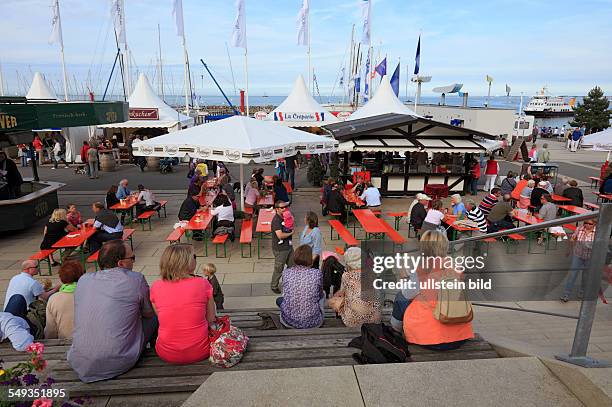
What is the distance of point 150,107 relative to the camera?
23859mm

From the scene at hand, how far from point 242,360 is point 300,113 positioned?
20.0 meters

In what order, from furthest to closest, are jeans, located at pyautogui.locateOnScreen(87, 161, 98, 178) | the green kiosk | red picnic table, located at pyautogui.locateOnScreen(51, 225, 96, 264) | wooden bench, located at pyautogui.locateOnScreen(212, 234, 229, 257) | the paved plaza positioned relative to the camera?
jeans, located at pyautogui.locateOnScreen(87, 161, 98, 178), the green kiosk, wooden bench, located at pyautogui.locateOnScreen(212, 234, 229, 257), red picnic table, located at pyautogui.locateOnScreen(51, 225, 96, 264), the paved plaza

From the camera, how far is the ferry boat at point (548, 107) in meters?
90.9

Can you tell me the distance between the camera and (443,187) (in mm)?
14828

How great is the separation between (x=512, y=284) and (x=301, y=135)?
764 centimetres

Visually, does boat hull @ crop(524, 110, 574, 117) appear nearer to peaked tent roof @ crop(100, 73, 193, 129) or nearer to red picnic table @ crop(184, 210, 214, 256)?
peaked tent roof @ crop(100, 73, 193, 129)

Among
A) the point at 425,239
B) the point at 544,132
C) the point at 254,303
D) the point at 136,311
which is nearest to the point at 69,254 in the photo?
the point at 254,303

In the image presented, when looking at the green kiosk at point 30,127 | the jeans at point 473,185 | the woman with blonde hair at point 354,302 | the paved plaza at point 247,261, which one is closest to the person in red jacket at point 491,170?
the jeans at point 473,185

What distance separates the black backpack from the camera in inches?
133

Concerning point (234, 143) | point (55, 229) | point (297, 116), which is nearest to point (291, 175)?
point (234, 143)

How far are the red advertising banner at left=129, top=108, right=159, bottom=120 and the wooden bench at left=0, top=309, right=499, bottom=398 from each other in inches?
811

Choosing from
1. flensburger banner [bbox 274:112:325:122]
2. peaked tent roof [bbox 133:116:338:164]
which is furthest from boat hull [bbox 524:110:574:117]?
peaked tent roof [bbox 133:116:338:164]

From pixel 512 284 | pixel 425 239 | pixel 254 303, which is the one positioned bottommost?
pixel 254 303

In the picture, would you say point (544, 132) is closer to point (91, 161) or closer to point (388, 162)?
point (388, 162)
